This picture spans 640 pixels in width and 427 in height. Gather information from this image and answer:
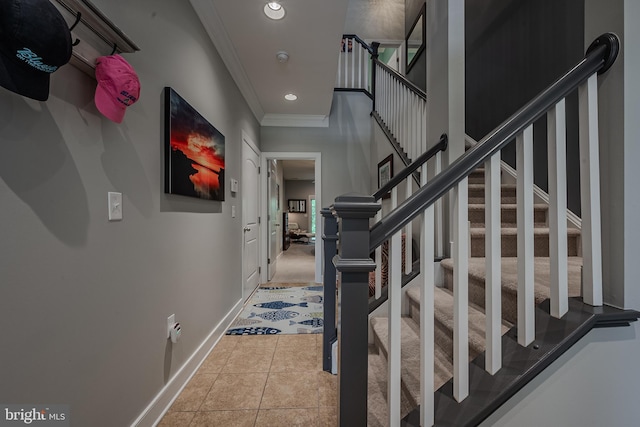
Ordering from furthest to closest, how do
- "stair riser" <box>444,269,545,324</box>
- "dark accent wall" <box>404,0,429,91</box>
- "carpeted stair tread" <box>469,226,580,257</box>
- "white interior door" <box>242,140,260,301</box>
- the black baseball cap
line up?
"dark accent wall" <box>404,0,429,91</box>
"white interior door" <box>242,140,260,301</box>
"carpeted stair tread" <box>469,226,580,257</box>
"stair riser" <box>444,269,545,324</box>
the black baseball cap

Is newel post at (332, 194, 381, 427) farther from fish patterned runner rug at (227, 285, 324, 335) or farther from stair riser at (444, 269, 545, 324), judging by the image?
fish patterned runner rug at (227, 285, 324, 335)

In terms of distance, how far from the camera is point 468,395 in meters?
0.90

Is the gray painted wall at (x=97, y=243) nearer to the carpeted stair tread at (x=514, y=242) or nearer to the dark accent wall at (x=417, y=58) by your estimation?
the carpeted stair tread at (x=514, y=242)

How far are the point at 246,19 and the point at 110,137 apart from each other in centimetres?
148

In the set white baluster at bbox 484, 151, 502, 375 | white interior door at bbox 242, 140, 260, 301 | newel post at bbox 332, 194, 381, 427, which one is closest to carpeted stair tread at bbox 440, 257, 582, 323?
white baluster at bbox 484, 151, 502, 375

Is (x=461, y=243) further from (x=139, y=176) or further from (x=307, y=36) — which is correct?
(x=307, y=36)

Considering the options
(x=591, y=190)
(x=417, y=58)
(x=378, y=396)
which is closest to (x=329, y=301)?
(x=378, y=396)

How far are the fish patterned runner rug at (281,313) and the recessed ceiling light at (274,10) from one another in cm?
258

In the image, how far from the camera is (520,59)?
2.39 m

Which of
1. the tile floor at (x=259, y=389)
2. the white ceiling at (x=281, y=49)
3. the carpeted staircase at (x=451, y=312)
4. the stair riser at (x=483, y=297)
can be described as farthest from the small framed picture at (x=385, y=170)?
the tile floor at (x=259, y=389)

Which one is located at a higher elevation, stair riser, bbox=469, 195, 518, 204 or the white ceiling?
the white ceiling

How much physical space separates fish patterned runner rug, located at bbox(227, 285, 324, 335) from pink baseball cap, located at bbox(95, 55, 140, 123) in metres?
2.06

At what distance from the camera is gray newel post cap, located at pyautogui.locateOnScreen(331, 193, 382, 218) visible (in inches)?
30.2

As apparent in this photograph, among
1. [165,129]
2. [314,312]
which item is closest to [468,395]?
[165,129]
